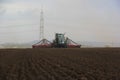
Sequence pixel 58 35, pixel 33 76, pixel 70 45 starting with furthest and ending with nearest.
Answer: pixel 70 45 < pixel 58 35 < pixel 33 76

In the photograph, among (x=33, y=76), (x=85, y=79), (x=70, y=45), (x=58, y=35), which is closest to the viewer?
(x=85, y=79)

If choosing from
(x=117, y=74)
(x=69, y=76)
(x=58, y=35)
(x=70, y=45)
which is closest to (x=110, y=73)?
(x=117, y=74)

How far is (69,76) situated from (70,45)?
155 feet

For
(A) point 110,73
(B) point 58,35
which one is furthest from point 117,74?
(B) point 58,35

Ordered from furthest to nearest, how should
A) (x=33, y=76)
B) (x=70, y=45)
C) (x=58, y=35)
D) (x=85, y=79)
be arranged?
1. (x=70, y=45)
2. (x=58, y=35)
3. (x=33, y=76)
4. (x=85, y=79)

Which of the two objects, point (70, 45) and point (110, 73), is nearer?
point (110, 73)

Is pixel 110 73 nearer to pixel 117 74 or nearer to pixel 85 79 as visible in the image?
pixel 117 74

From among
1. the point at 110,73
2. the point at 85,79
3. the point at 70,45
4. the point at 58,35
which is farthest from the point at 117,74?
the point at 70,45

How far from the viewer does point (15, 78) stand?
14.8m

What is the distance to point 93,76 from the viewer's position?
14.8m

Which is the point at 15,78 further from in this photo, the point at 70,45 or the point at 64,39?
the point at 70,45

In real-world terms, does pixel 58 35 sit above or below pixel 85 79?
above

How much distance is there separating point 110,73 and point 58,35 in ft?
133

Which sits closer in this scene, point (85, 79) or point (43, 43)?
point (85, 79)
